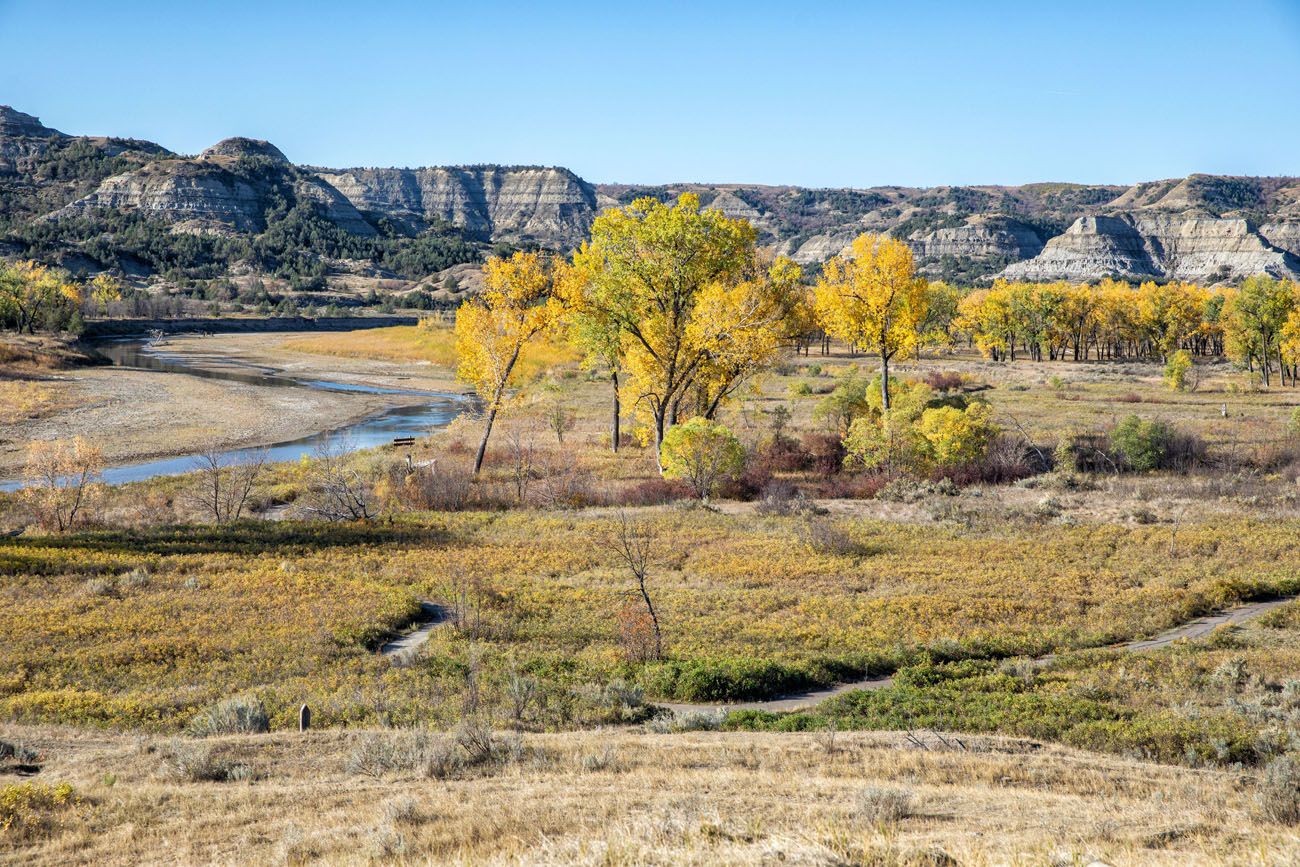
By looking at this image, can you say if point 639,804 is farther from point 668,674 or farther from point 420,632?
point 420,632

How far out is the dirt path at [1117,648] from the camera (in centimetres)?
1536

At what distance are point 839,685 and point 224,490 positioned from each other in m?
28.8

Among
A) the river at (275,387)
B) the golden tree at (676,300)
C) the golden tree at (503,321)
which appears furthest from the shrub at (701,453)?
the river at (275,387)

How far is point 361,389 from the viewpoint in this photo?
8006cm

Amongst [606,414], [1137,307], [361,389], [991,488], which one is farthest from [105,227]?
[991,488]

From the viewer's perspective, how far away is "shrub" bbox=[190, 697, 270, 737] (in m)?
13.6

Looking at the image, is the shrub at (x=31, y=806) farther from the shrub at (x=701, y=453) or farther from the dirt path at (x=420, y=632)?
the shrub at (x=701, y=453)

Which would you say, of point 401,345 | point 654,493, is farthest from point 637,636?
point 401,345

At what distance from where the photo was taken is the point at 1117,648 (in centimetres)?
1817

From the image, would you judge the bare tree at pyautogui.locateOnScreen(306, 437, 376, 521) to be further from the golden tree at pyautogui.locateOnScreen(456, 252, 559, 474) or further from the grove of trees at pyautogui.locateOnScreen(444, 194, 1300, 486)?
the grove of trees at pyautogui.locateOnScreen(444, 194, 1300, 486)

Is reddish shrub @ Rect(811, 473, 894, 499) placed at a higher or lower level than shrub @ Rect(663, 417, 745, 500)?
lower

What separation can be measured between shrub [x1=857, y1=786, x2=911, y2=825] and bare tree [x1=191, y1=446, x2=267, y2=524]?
26465 mm

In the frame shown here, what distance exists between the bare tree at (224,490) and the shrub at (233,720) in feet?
58.3

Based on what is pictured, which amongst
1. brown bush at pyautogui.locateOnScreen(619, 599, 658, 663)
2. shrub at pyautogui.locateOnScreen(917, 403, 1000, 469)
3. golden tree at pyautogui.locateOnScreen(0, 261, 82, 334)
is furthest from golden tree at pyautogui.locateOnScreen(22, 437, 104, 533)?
golden tree at pyautogui.locateOnScreen(0, 261, 82, 334)
